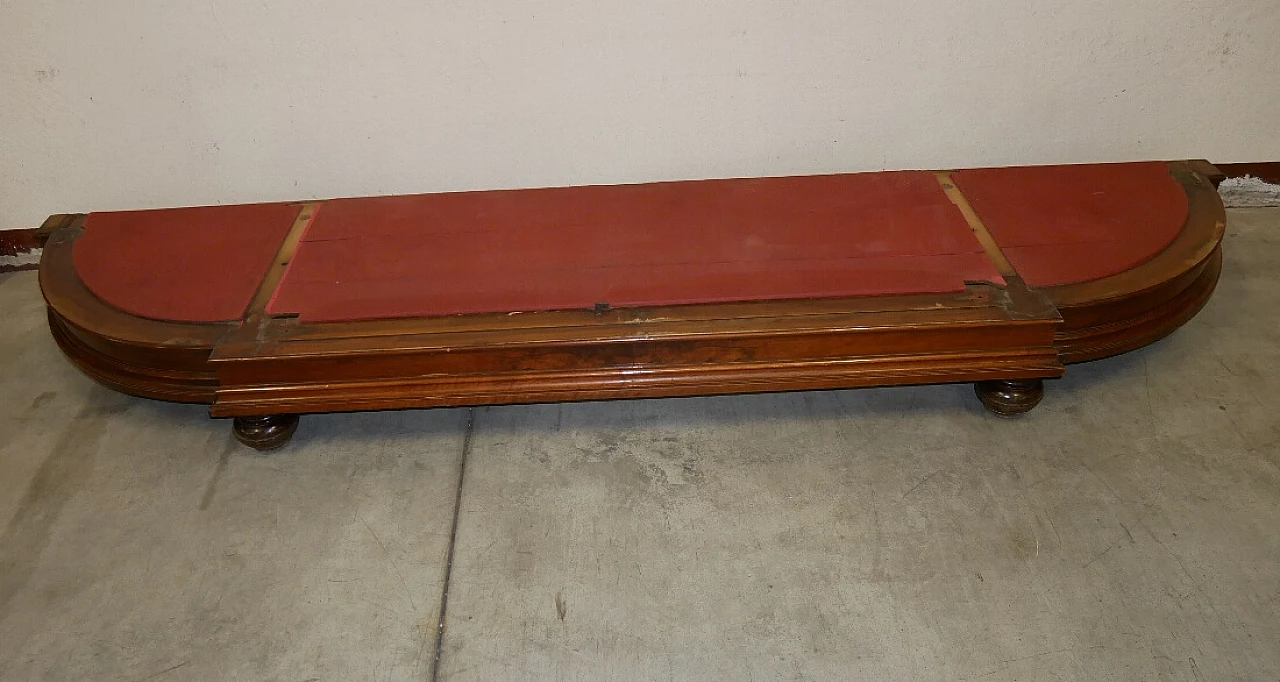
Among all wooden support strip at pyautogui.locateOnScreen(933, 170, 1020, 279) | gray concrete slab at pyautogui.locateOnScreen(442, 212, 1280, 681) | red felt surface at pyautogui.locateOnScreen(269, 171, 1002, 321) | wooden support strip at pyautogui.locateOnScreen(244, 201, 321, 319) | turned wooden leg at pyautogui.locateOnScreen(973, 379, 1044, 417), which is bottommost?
gray concrete slab at pyautogui.locateOnScreen(442, 212, 1280, 681)

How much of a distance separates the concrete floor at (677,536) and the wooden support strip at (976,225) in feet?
1.02

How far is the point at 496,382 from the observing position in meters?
1.93

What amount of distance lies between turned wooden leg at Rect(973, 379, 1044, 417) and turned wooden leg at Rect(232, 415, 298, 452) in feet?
5.05

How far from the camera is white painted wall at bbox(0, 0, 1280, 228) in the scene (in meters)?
2.23

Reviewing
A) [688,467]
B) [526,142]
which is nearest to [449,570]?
[688,467]

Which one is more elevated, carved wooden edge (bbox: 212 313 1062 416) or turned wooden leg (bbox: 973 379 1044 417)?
carved wooden edge (bbox: 212 313 1062 416)

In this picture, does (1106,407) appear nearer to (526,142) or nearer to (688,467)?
(688,467)

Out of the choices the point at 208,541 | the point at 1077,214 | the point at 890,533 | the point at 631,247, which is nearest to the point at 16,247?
the point at 208,541

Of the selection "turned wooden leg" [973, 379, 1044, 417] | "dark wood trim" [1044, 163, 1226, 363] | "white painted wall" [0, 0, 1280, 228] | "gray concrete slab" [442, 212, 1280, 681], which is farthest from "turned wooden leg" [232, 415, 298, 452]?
"dark wood trim" [1044, 163, 1226, 363]


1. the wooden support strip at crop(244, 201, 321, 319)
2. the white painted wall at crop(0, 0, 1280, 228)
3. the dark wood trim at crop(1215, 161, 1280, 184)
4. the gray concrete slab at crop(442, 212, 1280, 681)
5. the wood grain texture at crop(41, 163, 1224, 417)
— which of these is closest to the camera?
the gray concrete slab at crop(442, 212, 1280, 681)

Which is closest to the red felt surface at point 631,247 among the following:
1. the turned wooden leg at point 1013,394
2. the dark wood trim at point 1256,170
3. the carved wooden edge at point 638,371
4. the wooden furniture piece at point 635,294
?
the wooden furniture piece at point 635,294

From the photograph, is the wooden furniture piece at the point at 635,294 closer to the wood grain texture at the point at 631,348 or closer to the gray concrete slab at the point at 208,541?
the wood grain texture at the point at 631,348

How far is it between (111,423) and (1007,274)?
2.04 metres

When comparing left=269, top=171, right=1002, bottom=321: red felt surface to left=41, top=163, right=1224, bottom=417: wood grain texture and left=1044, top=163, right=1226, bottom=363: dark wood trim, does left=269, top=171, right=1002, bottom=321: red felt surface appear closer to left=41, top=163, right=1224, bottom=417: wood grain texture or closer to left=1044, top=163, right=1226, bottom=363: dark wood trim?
left=41, top=163, right=1224, bottom=417: wood grain texture
